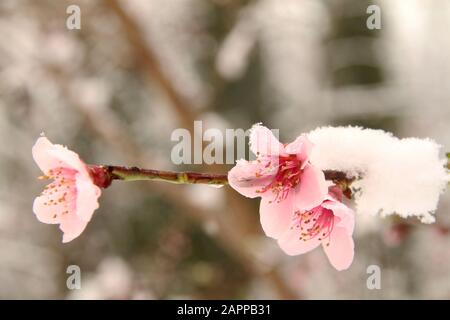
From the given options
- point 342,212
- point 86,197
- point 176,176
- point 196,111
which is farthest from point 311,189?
point 196,111

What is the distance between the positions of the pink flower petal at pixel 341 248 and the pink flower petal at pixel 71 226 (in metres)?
0.31

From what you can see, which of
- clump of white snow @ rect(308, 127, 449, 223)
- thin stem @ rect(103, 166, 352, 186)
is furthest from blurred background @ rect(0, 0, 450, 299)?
thin stem @ rect(103, 166, 352, 186)

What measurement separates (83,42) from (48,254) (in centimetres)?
226

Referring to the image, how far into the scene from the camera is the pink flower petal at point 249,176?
24.5 inches

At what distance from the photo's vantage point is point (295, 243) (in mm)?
706

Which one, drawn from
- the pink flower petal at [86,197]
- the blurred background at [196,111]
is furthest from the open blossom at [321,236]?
the blurred background at [196,111]

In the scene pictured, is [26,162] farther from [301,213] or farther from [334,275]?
[301,213]

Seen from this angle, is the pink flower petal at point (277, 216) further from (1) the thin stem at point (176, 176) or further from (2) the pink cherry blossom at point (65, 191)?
(2) the pink cherry blossom at point (65, 191)

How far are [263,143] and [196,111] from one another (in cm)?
160

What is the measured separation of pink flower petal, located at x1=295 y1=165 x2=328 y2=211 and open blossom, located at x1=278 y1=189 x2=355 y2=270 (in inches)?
2.0

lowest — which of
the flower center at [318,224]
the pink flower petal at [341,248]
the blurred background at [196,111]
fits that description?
the pink flower petal at [341,248]

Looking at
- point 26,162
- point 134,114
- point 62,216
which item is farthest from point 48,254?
point 62,216

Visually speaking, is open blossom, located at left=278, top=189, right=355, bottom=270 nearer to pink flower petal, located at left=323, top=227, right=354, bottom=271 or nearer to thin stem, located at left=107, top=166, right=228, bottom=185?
pink flower petal, located at left=323, top=227, right=354, bottom=271

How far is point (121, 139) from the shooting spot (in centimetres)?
230
